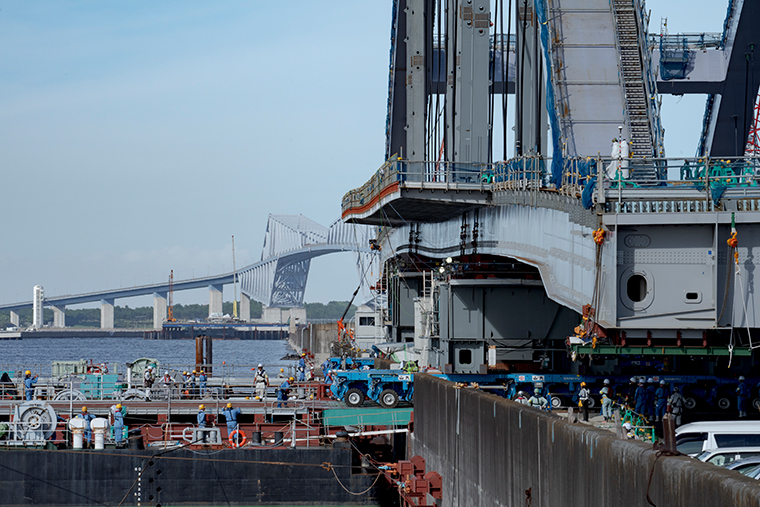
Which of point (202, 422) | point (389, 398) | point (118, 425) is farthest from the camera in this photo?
point (389, 398)

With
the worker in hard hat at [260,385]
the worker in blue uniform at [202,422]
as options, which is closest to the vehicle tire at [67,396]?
the worker in hard hat at [260,385]

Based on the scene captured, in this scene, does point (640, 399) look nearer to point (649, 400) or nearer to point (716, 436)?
point (649, 400)

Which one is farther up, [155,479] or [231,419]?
[231,419]

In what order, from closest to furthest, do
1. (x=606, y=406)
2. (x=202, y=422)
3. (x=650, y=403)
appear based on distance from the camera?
1. (x=606, y=406)
2. (x=650, y=403)
3. (x=202, y=422)

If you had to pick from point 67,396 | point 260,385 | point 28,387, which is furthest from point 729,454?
point 28,387

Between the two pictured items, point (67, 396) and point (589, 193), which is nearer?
point (589, 193)

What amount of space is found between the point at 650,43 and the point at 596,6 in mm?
16076

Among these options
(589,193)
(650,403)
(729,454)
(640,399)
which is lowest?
(650,403)

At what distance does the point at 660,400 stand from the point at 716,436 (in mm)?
10518

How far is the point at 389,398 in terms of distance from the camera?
32.3 m

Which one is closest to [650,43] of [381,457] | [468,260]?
[468,260]

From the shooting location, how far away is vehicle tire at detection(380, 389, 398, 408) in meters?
32.3

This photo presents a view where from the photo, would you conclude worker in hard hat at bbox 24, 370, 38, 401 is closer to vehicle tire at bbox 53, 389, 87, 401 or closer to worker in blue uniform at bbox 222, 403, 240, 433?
vehicle tire at bbox 53, 389, 87, 401

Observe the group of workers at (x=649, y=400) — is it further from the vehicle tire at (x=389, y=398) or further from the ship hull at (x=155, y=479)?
the ship hull at (x=155, y=479)
